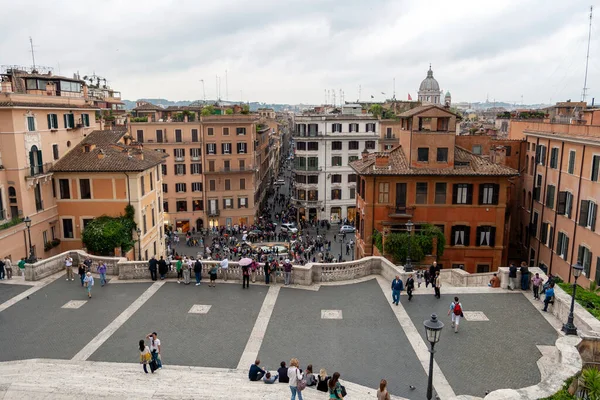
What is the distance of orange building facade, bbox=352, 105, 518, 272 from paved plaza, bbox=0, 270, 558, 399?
11.1m

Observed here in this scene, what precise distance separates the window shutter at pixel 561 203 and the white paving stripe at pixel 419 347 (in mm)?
17829

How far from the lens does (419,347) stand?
18.8 m

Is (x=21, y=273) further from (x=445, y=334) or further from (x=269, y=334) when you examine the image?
(x=445, y=334)

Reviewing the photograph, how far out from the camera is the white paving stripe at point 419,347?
15602 millimetres

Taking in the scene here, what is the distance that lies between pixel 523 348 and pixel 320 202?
185ft

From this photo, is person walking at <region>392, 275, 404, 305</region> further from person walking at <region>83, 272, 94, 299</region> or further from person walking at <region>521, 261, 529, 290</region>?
person walking at <region>83, 272, 94, 299</region>

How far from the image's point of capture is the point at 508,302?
22.7 m

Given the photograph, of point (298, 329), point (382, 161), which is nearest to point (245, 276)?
point (298, 329)

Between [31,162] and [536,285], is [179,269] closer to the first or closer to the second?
[31,162]

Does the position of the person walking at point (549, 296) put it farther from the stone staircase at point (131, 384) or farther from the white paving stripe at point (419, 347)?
the stone staircase at point (131, 384)

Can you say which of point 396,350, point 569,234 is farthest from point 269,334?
point 569,234

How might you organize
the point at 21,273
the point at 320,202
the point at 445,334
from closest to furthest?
1. the point at 445,334
2. the point at 21,273
3. the point at 320,202

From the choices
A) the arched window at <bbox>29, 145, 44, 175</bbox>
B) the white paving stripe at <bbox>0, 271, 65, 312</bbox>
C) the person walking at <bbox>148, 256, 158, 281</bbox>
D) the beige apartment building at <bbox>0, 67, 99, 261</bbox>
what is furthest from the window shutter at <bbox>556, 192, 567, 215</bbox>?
the arched window at <bbox>29, 145, 44, 175</bbox>

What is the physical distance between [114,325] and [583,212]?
2954cm
